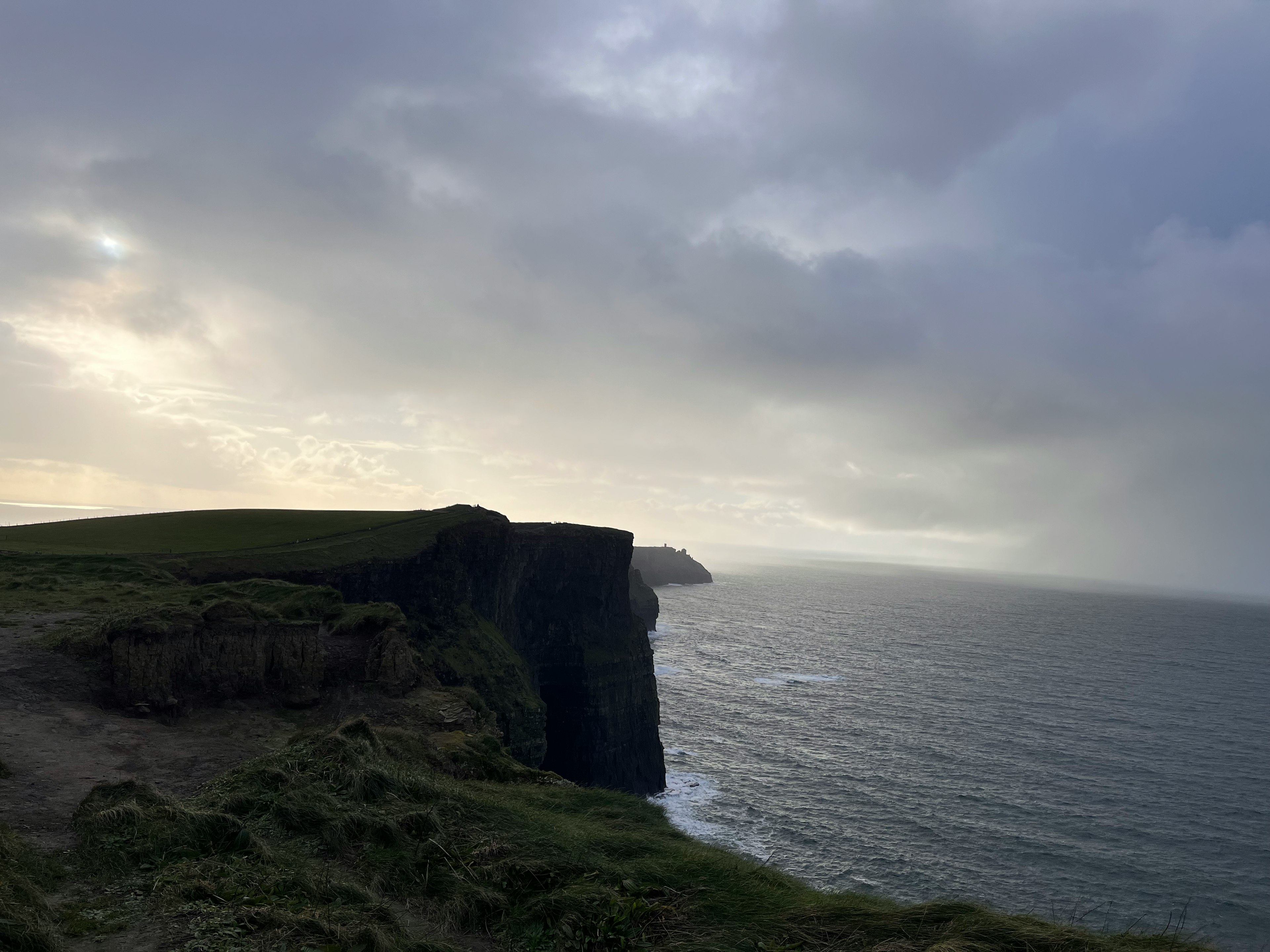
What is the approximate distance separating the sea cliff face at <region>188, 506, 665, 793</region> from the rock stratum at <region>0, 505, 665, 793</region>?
14cm

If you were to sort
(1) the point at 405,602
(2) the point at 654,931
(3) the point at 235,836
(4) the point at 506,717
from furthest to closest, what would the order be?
(1) the point at 405,602 → (4) the point at 506,717 → (3) the point at 235,836 → (2) the point at 654,931

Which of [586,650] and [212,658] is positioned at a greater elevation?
[212,658]

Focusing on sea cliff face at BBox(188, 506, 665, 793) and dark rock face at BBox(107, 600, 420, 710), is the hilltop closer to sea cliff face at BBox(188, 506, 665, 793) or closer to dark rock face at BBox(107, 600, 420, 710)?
dark rock face at BBox(107, 600, 420, 710)

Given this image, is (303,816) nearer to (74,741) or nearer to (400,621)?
(74,741)

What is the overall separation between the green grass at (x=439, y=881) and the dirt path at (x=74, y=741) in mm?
1884

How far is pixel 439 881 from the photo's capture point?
1075cm

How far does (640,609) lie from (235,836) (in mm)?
111994

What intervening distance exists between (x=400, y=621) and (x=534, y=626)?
3281 cm

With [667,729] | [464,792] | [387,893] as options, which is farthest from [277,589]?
[667,729]

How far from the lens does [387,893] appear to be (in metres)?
10.5

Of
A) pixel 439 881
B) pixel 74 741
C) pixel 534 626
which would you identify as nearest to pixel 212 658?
pixel 74 741

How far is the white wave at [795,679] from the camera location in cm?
8800

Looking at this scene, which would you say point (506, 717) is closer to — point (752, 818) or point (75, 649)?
point (752, 818)

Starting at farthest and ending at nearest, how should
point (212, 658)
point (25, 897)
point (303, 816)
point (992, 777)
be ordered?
1. point (992, 777)
2. point (212, 658)
3. point (303, 816)
4. point (25, 897)
